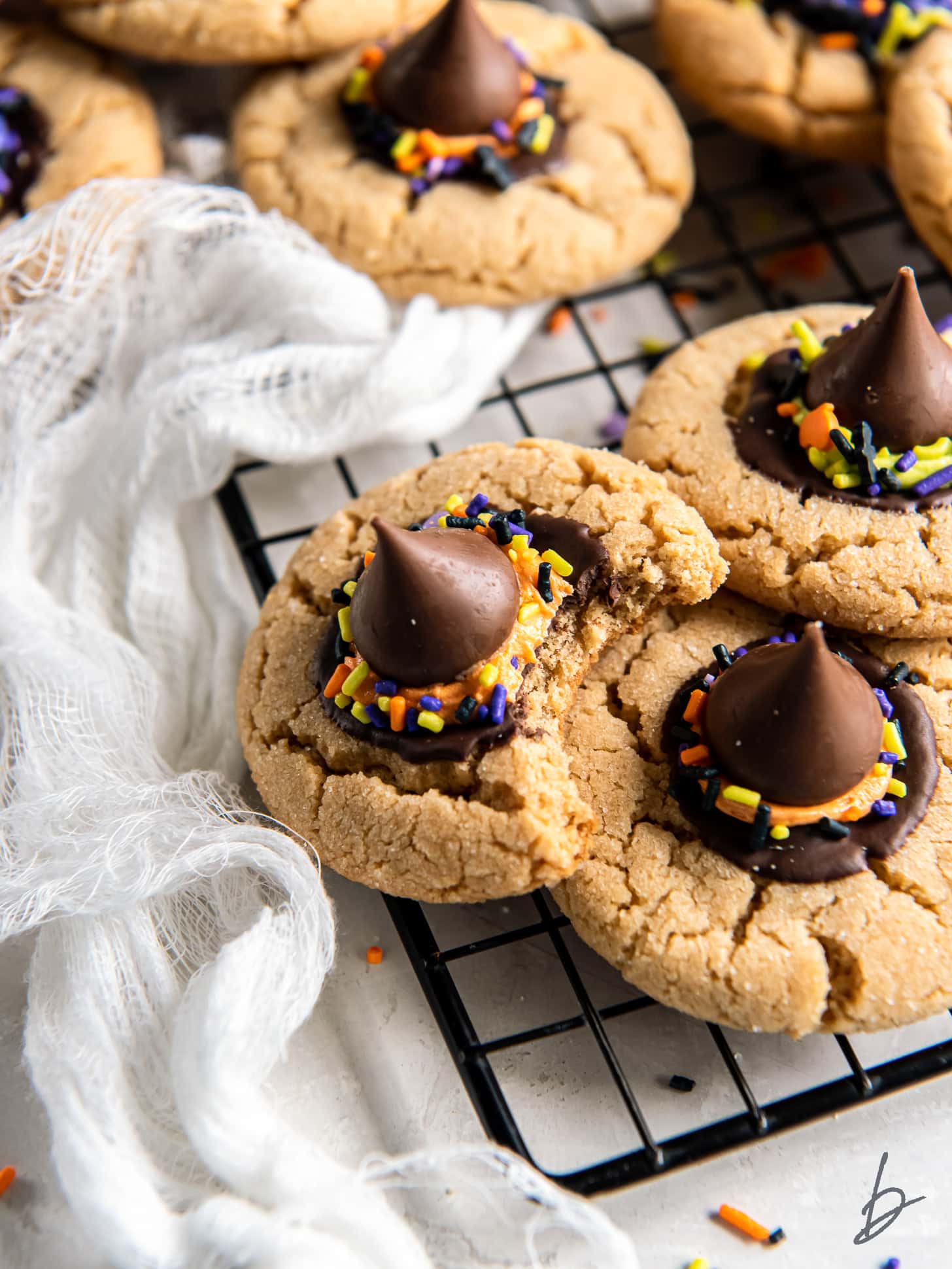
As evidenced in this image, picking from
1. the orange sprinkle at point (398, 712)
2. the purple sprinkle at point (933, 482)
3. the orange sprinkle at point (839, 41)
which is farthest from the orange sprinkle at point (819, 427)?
the orange sprinkle at point (839, 41)

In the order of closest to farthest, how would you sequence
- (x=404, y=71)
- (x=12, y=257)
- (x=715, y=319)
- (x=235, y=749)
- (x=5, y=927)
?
(x=5, y=927) < (x=235, y=749) < (x=12, y=257) < (x=404, y=71) < (x=715, y=319)

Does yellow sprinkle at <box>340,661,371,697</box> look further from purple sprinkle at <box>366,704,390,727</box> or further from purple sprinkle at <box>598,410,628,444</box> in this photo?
purple sprinkle at <box>598,410,628,444</box>

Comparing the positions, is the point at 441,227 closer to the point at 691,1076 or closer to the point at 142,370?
the point at 142,370

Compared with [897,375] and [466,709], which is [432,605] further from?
[897,375]

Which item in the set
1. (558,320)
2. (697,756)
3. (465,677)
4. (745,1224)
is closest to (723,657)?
(697,756)

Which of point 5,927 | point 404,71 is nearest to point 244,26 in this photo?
point 404,71

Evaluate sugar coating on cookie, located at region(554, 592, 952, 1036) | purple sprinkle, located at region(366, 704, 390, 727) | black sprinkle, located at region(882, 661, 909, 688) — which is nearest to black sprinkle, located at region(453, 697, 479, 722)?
purple sprinkle, located at region(366, 704, 390, 727)
